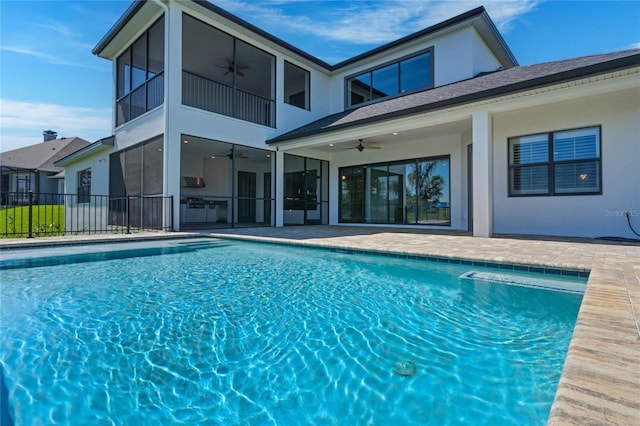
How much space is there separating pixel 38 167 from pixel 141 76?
64.1ft

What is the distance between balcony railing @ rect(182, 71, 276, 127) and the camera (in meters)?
9.56

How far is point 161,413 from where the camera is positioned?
1579 mm

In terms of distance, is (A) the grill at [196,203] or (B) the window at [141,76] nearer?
(B) the window at [141,76]

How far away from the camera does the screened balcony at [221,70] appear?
9.41 m

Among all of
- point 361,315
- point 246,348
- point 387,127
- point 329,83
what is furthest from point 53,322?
point 329,83

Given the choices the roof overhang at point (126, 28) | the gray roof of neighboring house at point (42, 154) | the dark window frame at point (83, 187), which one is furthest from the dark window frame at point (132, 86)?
the gray roof of neighboring house at point (42, 154)

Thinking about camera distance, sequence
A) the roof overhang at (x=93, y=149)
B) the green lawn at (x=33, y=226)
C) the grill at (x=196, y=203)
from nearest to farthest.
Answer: the green lawn at (x=33, y=226) → the roof overhang at (x=93, y=149) → the grill at (x=196, y=203)

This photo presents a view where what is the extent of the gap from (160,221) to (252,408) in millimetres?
8055

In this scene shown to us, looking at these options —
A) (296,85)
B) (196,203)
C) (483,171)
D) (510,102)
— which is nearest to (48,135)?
(196,203)

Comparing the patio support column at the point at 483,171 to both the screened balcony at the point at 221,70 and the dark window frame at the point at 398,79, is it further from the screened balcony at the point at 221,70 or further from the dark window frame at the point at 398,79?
the screened balcony at the point at 221,70

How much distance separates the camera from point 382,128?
8.27 m

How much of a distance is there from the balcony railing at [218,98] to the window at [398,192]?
426 cm

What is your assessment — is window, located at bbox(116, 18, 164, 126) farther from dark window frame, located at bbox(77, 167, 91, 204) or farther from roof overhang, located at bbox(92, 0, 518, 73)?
dark window frame, located at bbox(77, 167, 91, 204)

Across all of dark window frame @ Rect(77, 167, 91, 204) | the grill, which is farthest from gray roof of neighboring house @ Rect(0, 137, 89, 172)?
the grill
